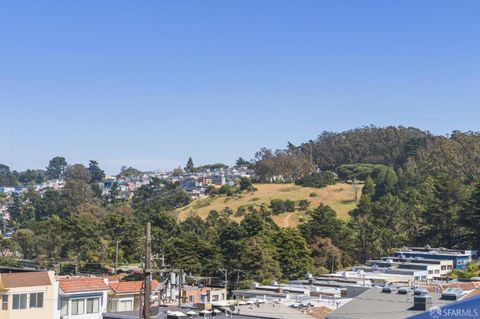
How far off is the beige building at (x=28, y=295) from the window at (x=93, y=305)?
2.33 metres

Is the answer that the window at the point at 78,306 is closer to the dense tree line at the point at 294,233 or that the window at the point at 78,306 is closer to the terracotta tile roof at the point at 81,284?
the terracotta tile roof at the point at 81,284

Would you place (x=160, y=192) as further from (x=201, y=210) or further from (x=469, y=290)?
(x=469, y=290)

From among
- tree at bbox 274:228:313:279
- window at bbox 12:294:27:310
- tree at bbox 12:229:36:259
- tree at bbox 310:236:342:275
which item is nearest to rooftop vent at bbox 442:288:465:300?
window at bbox 12:294:27:310

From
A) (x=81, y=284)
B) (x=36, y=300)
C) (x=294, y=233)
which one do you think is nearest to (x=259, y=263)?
(x=294, y=233)

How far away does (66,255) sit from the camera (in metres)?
92.4

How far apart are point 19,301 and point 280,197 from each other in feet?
387

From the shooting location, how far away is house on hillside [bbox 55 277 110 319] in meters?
34.9

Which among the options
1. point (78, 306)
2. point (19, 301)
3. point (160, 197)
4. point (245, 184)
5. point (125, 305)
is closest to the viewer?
point (19, 301)

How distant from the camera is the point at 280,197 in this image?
150 m

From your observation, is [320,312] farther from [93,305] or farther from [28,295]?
[28,295]

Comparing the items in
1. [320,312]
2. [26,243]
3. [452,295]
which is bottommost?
[320,312]

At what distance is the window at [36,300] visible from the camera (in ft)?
110

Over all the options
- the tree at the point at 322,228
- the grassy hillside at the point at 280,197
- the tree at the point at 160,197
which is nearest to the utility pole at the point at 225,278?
the tree at the point at 322,228

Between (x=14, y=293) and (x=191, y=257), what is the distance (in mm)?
42867
